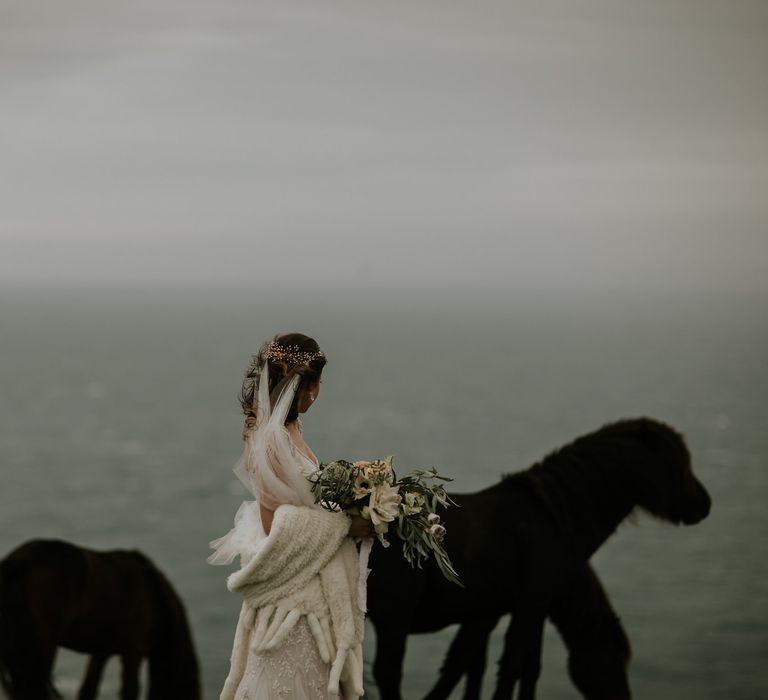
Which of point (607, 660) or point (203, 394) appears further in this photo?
point (203, 394)

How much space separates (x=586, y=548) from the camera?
5332mm

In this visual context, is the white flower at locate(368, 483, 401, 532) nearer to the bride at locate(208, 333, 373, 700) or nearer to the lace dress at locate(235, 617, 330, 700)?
the bride at locate(208, 333, 373, 700)

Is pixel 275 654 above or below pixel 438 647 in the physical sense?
above

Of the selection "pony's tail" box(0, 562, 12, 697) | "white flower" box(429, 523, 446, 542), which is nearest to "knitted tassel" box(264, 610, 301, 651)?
"white flower" box(429, 523, 446, 542)

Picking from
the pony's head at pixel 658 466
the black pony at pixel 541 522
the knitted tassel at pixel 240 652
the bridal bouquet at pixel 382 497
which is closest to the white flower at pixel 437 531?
the bridal bouquet at pixel 382 497

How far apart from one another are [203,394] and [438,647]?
70.6m

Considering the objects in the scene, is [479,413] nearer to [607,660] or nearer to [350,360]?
[350,360]

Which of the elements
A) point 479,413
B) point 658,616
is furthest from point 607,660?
point 479,413

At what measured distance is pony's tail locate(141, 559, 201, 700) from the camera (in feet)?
18.4

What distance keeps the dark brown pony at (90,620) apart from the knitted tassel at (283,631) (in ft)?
4.94

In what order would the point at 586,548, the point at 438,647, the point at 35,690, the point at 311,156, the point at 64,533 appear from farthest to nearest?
the point at 311,156
the point at 64,533
the point at 438,647
the point at 586,548
the point at 35,690

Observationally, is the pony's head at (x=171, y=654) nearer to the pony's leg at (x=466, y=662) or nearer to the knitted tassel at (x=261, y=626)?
the pony's leg at (x=466, y=662)

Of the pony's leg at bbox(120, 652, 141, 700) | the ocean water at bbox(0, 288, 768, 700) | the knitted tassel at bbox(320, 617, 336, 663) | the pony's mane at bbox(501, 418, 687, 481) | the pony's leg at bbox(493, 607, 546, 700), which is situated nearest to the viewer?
the knitted tassel at bbox(320, 617, 336, 663)

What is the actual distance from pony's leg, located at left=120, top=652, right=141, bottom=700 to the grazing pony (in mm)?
1412
